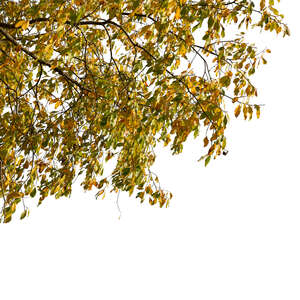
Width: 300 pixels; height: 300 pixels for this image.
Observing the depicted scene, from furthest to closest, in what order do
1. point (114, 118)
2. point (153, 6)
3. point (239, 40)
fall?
point (239, 40) < point (153, 6) < point (114, 118)

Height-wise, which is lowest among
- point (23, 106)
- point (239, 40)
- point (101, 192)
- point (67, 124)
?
point (101, 192)

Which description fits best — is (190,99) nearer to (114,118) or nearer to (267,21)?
(114,118)

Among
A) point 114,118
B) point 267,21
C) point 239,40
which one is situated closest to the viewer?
point 114,118

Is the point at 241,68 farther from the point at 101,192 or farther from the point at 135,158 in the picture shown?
the point at 101,192

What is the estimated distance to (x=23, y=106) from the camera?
5309 mm

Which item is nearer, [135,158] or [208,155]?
[208,155]

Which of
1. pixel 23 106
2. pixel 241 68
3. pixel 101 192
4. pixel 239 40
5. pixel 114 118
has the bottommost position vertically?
pixel 101 192

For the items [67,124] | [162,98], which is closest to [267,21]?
[162,98]

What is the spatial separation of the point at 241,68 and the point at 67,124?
227cm

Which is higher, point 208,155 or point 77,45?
point 77,45

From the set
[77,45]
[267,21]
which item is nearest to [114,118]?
[77,45]

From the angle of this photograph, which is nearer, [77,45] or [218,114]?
[218,114]

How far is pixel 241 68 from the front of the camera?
4.83m

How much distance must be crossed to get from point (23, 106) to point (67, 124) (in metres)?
0.95
